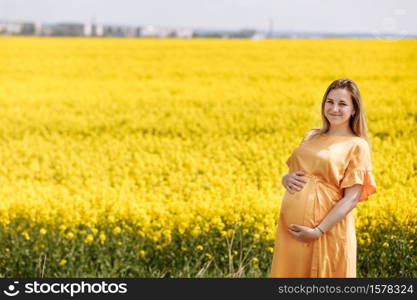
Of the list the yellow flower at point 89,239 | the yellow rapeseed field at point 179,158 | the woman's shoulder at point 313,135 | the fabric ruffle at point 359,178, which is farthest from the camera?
the yellow rapeseed field at point 179,158

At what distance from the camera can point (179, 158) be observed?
6.90m

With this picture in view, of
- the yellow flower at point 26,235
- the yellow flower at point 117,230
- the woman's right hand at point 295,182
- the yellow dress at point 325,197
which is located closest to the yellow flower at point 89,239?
the yellow flower at point 117,230

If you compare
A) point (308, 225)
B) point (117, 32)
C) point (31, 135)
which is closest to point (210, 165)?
point (31, 135)

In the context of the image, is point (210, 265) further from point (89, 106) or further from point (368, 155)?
point (89, 106)

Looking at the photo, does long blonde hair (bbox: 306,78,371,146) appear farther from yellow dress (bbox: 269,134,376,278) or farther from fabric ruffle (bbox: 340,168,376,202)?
fabric ruffle (bbox: 340,168,376,202)

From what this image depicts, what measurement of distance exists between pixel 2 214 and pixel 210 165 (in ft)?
7.02

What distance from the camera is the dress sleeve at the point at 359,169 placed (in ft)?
10.3

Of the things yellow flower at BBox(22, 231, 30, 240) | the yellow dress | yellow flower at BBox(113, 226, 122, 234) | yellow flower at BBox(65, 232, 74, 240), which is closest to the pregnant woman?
the yellow dress

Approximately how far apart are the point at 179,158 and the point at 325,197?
3768mm

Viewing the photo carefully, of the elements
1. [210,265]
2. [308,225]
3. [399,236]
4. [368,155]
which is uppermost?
[368,155]

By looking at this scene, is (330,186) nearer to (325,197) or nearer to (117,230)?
(325,197)

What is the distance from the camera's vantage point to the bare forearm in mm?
3158

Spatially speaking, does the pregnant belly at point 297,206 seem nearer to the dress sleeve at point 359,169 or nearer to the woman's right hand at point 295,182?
the woman's right hand at point 295,182

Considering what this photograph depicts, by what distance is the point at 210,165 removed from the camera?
6.67 m
